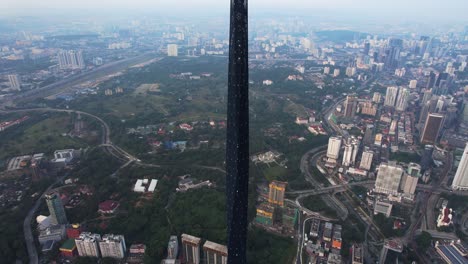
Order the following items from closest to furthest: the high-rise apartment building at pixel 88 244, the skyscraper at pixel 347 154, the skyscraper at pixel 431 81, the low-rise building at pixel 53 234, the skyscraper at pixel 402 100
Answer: the high-rise apartment building at pixel 88 244, the low-rise building at pixel 53 234, the skyscraper at pixel 347 154, the skyscraper at pixel 402 100, the skyscraper at pixel 431 81

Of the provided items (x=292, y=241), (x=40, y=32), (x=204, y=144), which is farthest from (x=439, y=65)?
(x=40, y=32)

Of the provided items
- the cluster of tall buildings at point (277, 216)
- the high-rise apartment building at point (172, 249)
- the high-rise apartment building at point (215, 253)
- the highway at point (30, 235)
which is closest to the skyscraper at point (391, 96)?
the cluster of tall buildings at point (277, 216)

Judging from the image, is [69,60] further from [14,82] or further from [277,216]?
[277,216]

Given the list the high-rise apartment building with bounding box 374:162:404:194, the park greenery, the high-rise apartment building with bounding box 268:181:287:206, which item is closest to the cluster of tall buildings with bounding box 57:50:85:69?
the park greenery

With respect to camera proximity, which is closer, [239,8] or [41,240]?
[239,8]

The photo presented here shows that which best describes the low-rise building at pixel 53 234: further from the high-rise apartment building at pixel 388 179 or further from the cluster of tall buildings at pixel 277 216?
the high-rise apartment building at pixel 388 179

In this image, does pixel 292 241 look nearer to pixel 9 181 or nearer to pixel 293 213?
pixel 293 213
